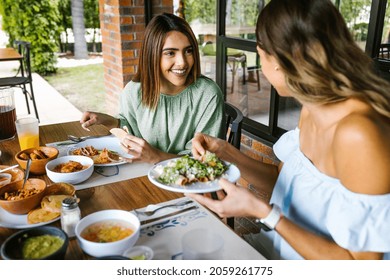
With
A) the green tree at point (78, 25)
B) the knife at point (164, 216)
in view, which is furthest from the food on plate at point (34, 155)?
the green tree at point (78, 25)

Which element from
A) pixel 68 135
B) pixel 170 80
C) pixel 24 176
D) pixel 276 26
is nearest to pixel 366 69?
pixel 276 26

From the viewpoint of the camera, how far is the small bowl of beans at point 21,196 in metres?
1.10

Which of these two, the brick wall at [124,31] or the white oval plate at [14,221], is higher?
the brick wall at [124,31]

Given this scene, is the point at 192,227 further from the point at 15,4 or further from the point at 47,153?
the point at 15,4

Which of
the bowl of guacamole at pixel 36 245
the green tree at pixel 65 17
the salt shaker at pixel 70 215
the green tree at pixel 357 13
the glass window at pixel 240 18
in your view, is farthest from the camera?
the green tree at pixel 65 17

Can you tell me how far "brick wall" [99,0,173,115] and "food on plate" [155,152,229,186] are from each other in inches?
88.9

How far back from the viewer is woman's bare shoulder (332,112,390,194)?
0.91 metres

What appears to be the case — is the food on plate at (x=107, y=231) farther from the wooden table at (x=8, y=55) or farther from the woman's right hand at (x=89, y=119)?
the wooden table at (x=8, y=55)

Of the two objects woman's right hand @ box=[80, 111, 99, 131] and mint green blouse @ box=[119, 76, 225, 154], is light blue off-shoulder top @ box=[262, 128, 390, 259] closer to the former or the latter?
mint green blouse @ box=[119, 76, 225, 154]

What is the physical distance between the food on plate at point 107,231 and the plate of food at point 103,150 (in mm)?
465

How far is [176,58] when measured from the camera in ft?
5.77

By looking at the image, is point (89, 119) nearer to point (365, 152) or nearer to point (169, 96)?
point (169, 96)

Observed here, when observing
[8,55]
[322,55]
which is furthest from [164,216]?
[8,55]

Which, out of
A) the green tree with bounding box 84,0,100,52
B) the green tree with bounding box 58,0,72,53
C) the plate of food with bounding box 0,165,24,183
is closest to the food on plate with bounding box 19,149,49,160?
the plate of food with bounding box 0,165,24,183
